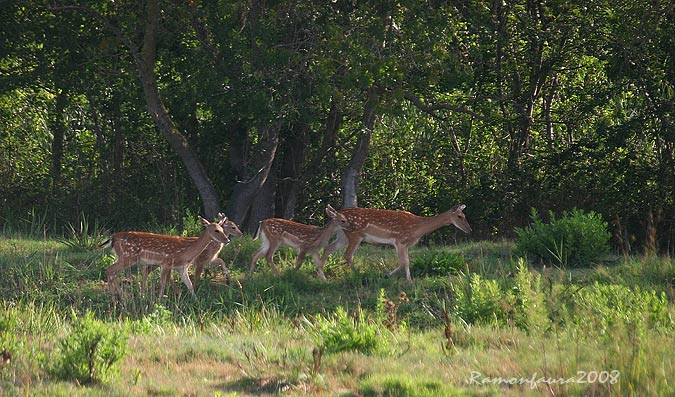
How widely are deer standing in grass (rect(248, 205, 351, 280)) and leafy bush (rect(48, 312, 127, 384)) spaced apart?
20.4ft

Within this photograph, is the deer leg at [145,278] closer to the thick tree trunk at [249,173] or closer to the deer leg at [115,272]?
the deer leg at [115,272]

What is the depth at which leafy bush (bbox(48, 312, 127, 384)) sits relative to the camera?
7.85m

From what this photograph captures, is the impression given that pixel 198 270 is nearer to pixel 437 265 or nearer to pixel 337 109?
pixel 437 265

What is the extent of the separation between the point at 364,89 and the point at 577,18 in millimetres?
4118

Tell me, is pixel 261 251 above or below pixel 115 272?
above

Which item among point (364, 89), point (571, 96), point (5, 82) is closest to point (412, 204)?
point (571, 96)

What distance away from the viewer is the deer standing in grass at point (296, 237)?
47.1 ft

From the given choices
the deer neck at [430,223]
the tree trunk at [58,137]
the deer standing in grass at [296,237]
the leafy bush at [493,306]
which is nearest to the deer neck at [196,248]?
the deer standing in grass at [296,237]

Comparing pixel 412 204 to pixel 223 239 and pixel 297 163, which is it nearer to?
pixel 297 163

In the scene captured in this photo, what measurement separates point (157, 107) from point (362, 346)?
9727mm

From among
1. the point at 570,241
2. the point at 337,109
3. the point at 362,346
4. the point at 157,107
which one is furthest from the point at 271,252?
the point at 362,346

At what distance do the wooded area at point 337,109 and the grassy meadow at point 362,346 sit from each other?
502 cm

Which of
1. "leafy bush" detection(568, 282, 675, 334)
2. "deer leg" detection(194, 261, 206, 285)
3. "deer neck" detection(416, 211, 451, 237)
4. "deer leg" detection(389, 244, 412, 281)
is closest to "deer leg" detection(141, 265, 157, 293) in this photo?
"deer leg" detection(194, 261, 206, 285)

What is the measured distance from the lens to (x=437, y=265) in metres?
14.0
